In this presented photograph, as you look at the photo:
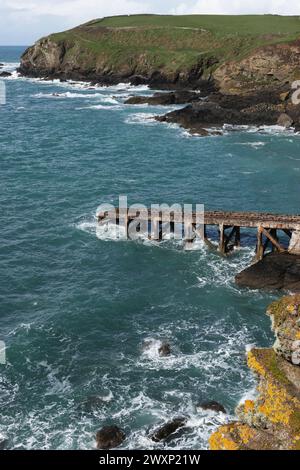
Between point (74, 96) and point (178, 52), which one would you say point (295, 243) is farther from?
point (178, 52)

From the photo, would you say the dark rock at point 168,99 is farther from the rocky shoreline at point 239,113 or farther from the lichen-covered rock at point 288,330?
the lichen-covered rock at point 288,330

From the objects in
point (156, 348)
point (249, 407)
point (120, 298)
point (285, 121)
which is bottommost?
point (156, 348)

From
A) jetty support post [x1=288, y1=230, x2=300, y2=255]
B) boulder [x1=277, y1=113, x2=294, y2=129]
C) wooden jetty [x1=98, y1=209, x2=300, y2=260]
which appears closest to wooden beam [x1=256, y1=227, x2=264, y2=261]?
wooden jetty [x1=98, y1=209, x2=300, y2=260]

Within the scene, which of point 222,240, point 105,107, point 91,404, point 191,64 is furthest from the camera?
point 191,64

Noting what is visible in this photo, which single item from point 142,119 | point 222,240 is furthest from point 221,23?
point 222,240

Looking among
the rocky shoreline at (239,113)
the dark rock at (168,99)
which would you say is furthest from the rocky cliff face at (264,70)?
the dark rock at (168,99)

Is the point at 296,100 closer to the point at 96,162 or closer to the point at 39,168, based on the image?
the point at 96,162

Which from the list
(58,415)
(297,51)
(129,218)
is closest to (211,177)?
(129,218)
